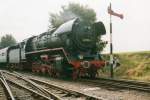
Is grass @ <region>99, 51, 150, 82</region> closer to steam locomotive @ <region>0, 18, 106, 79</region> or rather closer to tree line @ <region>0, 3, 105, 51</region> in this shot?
steam locomotive @ <region>0, 18, 106, 79</region>

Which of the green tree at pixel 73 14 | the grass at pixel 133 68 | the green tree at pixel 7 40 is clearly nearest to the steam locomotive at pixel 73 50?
the grass at pixel 133 68

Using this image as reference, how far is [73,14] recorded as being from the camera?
36.4m

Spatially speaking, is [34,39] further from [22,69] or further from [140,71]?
[140,71]

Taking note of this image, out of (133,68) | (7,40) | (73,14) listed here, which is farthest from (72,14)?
(7,40)

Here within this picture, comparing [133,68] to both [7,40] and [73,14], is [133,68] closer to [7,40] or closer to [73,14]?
[73,14]

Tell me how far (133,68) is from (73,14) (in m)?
17.1

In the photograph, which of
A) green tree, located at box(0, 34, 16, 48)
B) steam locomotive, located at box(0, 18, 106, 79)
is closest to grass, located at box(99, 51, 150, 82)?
steam locomotive, located at box(0, 18, 106, 79)

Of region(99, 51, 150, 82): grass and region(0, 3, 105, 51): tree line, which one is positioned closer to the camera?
region(99, 51, 150, 82): grass

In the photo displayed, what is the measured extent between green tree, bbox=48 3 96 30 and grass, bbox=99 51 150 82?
12.0 m

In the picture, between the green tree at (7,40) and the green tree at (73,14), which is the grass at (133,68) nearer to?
the green tree at (73,14)

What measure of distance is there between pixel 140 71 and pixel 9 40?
6947 cm

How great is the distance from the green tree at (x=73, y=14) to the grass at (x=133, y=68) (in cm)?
1198

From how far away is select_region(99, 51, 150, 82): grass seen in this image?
62.3 feet

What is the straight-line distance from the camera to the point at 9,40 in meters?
84.9
